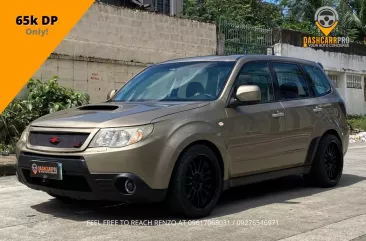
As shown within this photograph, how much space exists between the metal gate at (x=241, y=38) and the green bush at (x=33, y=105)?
20.2ft

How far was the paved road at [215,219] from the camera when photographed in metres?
4.71

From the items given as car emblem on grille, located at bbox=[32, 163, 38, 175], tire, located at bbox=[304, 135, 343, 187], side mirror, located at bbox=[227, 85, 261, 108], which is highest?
side mirror, located at bbox=[227, 85, 261, 108]

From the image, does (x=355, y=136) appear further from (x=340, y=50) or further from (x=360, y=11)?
(x=360, y=11)

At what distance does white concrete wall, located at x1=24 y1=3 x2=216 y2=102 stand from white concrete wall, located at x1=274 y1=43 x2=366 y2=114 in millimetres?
6500

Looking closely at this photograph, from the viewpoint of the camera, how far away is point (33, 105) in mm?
11273

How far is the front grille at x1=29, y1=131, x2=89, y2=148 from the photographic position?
4.93m

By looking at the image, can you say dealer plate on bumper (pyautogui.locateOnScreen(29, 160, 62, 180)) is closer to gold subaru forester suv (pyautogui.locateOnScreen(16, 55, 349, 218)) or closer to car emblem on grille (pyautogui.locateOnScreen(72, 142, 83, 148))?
gold subaru forester suv (pyautogui.locateOnScreen(16, 55, 349, 218))

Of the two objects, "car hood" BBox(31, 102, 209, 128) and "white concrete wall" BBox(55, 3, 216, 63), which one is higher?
"white concrete wall" BBox(55, 3, 216, 63)

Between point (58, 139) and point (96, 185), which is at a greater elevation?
point (58, 139)

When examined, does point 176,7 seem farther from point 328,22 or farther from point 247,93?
point 247,93

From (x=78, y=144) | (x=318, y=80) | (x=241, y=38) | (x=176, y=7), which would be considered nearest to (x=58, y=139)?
(x=78, y=144)

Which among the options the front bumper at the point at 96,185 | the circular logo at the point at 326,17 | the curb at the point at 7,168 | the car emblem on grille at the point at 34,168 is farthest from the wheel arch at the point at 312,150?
the circular logo at the point at 326,17

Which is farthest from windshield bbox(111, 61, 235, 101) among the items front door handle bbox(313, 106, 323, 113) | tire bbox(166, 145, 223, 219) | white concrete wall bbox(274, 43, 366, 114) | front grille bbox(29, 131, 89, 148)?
white concrete wall bbox(274, 43, 366, 114)

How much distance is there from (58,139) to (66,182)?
1.38ft
